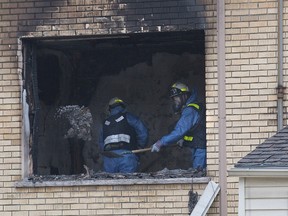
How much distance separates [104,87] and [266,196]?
5.28 m

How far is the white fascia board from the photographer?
10977 millimetres

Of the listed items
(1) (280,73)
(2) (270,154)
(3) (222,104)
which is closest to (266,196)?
(2) (270,154)

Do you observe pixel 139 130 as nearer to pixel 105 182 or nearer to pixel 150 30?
pixel 105 182

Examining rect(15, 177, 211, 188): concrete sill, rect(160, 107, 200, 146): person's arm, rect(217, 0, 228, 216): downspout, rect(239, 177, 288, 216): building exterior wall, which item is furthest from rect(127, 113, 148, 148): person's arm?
rect(239, 177, 288, 216): building exterior wall

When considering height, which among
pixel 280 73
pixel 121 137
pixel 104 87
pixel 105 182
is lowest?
pixel 105 182

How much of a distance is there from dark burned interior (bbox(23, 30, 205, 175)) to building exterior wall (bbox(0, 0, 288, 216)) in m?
1.95

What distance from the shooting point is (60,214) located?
13.0 metres

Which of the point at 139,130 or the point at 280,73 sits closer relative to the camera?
the point at 280,73

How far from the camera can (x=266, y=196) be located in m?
11.2

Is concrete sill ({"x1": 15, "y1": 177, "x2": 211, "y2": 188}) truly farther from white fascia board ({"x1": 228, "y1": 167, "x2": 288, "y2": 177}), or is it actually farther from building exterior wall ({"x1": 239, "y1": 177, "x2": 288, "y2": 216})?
white fascia board ({"x1": 228, "y1": 167, "x2": 288, "y2": 177})

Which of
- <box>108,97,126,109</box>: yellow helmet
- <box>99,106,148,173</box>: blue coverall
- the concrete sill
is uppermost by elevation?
<box>108,97,126,109</box>: yellow helmet

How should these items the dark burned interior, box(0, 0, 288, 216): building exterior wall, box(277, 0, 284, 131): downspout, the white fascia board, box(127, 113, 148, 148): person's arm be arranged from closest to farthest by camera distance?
the white fascia board
box(277, 0, 284, 131): downspout
box(0, 0, 288, 216): building exterior wall
box(127, 113, 148, 148): person's arm
the dark burned interior

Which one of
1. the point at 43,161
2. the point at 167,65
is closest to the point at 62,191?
the point at 43,161

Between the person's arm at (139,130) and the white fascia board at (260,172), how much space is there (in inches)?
145
